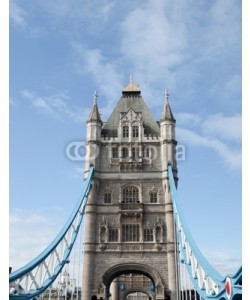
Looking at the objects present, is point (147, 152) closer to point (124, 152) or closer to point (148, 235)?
point (124, 152)

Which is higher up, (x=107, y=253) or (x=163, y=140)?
(x=163, y=140)

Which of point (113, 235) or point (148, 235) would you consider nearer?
point (148, 235)

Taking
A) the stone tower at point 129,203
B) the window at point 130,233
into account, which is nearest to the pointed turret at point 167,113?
the stone tower at point 129,203

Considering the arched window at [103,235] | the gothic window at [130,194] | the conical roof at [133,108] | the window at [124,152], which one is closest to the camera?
the arched window at [103,235]

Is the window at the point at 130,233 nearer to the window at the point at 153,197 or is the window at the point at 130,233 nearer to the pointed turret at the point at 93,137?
the window at the point at 153,197

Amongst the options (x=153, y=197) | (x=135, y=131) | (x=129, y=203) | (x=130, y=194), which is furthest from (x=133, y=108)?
(x=129, y=203)
